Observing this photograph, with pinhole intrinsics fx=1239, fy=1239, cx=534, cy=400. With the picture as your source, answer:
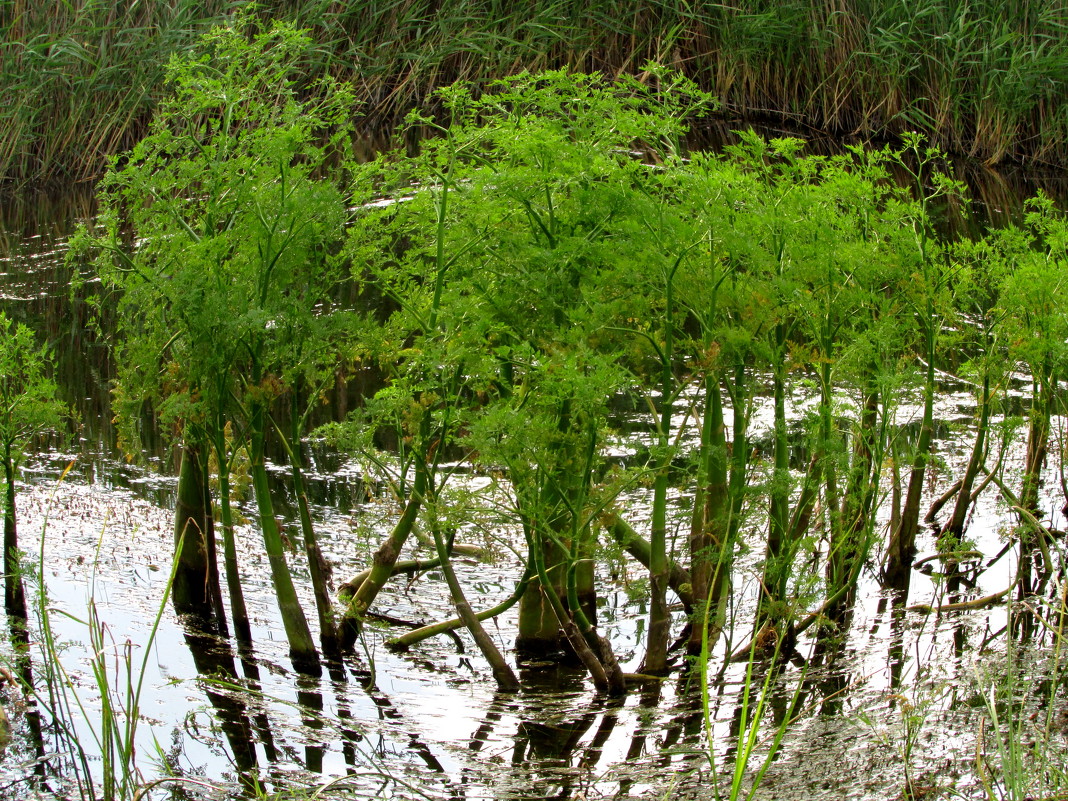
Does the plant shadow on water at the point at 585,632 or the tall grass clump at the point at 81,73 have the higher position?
the tall grass clump at the point at 81,73

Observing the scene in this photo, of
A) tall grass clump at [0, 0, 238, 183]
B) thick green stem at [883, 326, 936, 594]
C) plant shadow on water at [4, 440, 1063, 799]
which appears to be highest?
tall grass clump at [0, 0, 238, 183]

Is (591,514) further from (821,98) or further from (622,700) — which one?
(821,98)

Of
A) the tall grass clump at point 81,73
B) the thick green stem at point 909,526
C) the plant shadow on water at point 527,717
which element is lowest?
the plant shadow on water at point 527,717

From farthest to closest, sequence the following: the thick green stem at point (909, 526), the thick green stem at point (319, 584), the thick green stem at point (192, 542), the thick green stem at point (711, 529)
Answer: the thick green stem at point (909, 526), the thick green stem at point (192, 542), the thick green stem at point (319, 584), the thick green stem at point (711, 529)

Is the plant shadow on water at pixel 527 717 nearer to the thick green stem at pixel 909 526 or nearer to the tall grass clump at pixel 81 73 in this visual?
the thick green stem at pixel 909 526

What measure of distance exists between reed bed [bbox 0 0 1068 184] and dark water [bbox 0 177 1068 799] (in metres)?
11.4

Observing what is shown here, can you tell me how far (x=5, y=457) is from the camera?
4.68m

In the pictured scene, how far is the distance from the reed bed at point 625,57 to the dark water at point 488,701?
1135 cm

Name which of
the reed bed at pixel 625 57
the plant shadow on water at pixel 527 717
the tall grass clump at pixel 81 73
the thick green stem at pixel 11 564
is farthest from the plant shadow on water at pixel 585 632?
the reed bed at pixel 625 57

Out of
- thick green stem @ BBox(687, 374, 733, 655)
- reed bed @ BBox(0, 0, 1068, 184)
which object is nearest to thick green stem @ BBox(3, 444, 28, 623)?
thick green stem @ BBox(687, 374, 733, 655)

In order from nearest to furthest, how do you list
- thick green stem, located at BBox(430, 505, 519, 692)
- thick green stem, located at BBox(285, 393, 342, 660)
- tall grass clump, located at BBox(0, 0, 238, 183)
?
thick green stem, located at BBox(430, 505, 519, 692)
thick green stem, located at BBox(285, 393, 342, 660)
tall grass clump, located at BBox(0, 0, 238, 183)

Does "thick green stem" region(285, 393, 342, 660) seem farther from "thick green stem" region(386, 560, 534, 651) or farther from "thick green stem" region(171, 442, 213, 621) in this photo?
"thick green stem" region(171, 442, 213, 621)

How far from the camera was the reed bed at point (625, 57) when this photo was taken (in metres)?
16.0

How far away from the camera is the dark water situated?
358cm
